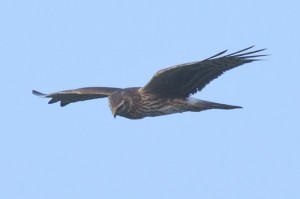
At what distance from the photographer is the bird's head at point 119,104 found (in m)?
15.1

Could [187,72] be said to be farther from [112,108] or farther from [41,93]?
[41,93]

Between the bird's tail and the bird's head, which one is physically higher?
the bird's head

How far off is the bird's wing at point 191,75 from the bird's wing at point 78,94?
141 cm

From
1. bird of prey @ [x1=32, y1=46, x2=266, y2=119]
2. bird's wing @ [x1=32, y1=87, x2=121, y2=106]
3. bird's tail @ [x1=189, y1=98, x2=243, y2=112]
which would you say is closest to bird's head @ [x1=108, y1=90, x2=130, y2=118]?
bird of prey @ [x1=32, y1=46, x2=266, y2=119]

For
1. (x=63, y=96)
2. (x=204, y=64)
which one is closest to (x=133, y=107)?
(x=204, y=64)

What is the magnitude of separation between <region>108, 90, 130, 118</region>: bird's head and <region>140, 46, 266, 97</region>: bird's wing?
32cm

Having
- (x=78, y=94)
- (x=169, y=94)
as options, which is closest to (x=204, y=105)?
(x=169, y=94)

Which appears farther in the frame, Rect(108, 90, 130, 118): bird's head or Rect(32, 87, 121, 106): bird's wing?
→ Rect(32, 87, 121, 106): bird's wing

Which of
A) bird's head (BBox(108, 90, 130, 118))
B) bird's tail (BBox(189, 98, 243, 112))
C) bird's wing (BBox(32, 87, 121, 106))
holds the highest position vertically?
bird's wing (BBox(32, 87, 121, 106))

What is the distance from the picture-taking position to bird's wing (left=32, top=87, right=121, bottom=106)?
16.5m

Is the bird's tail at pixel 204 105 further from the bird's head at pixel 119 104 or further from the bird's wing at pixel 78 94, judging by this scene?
the bird's wing at pixel 78 94

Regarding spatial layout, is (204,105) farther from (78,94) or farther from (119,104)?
(78,94)

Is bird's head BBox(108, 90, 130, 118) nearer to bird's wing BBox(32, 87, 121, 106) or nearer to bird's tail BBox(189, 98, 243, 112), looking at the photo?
bird's wing BBox(32, 87, 121, 106)

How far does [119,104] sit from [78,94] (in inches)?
86.1
